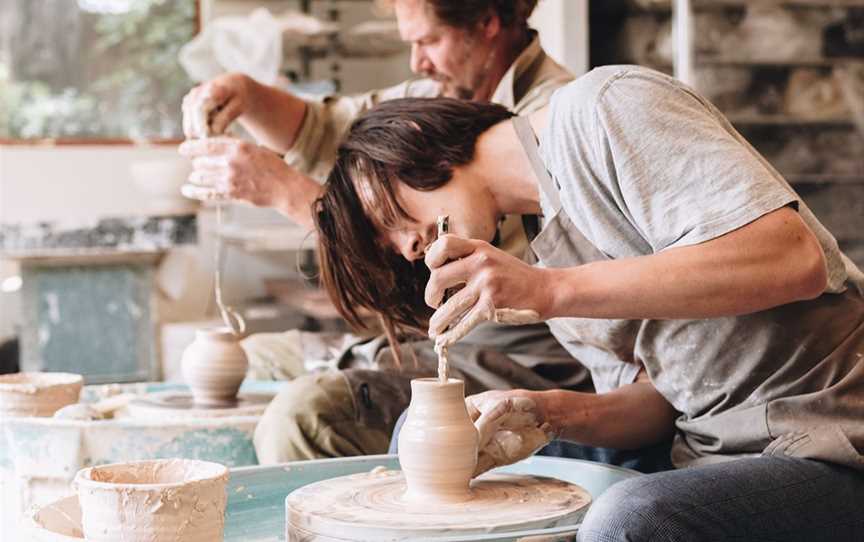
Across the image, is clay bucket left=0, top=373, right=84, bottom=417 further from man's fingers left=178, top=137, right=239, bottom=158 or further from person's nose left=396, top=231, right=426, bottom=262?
person's nose left=396, top=231, right=426, bottom=262

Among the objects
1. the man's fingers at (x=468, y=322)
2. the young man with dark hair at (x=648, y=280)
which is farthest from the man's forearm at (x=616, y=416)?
the man's fingers at (x=468, y=322)

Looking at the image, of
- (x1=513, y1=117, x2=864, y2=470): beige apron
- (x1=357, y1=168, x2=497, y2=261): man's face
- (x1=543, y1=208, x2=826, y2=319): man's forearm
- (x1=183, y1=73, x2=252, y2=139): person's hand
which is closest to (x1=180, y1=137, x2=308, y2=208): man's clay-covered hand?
(x1=183, y1=73, x2=252, y2=139): person's hand

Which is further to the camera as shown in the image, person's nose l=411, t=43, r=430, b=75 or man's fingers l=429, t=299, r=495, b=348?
person's nose l=411, t=43, r=430, b=75

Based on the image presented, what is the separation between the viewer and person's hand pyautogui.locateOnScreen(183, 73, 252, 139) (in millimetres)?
2625

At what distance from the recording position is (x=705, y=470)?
1.35 meters

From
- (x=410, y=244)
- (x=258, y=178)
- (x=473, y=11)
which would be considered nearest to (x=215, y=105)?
(x=258, y=178)

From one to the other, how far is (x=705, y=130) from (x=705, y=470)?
419 mm

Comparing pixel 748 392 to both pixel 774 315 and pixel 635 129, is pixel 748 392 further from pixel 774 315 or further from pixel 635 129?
pixel 635 129

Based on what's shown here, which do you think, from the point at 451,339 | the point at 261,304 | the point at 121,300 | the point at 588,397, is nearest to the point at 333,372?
the point at 588,397

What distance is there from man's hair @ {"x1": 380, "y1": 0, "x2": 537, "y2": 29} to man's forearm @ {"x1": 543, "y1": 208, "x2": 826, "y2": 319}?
1.30 meters

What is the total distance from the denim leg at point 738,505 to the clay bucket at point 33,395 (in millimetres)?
1229

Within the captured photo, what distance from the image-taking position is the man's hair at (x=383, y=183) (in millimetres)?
1786

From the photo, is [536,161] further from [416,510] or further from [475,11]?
[475,11]

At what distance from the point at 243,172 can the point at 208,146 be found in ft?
0.38
